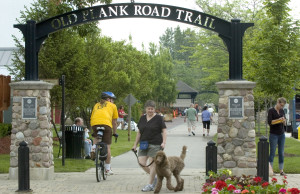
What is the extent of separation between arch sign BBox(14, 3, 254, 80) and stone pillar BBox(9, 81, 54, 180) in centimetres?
32

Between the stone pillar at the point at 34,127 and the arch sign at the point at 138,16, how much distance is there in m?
0.32

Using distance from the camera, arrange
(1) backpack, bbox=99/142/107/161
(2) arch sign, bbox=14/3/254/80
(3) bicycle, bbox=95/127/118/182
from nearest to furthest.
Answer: (3) bicycle, bbox=95/127/118/182
(1) backpack, bbox=99/142/107/161
(2) arch sign, bbox=14/3/254/80

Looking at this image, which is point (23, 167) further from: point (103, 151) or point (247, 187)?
point (247, 187)

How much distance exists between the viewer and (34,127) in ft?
41.7

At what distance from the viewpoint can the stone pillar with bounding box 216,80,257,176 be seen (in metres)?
12.4

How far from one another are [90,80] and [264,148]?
1337 cm

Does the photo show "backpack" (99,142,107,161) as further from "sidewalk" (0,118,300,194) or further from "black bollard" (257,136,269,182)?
"black bollard" (257,136,269,182)

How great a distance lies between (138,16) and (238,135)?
134 inches

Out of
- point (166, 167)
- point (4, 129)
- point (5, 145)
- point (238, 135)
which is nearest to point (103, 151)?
point (166, 167)

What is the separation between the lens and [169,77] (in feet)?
228

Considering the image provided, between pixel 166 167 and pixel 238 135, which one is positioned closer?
pixel 166 167

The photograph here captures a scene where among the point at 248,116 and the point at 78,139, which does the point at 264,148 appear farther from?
the point at 78,139

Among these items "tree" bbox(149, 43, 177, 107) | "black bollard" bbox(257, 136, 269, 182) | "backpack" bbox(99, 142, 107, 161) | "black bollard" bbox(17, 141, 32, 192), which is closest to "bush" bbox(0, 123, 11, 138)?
"backpack" bbox(99, 142, 107, 161)

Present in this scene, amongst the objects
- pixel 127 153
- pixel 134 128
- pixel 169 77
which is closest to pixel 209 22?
pixel 127 153
